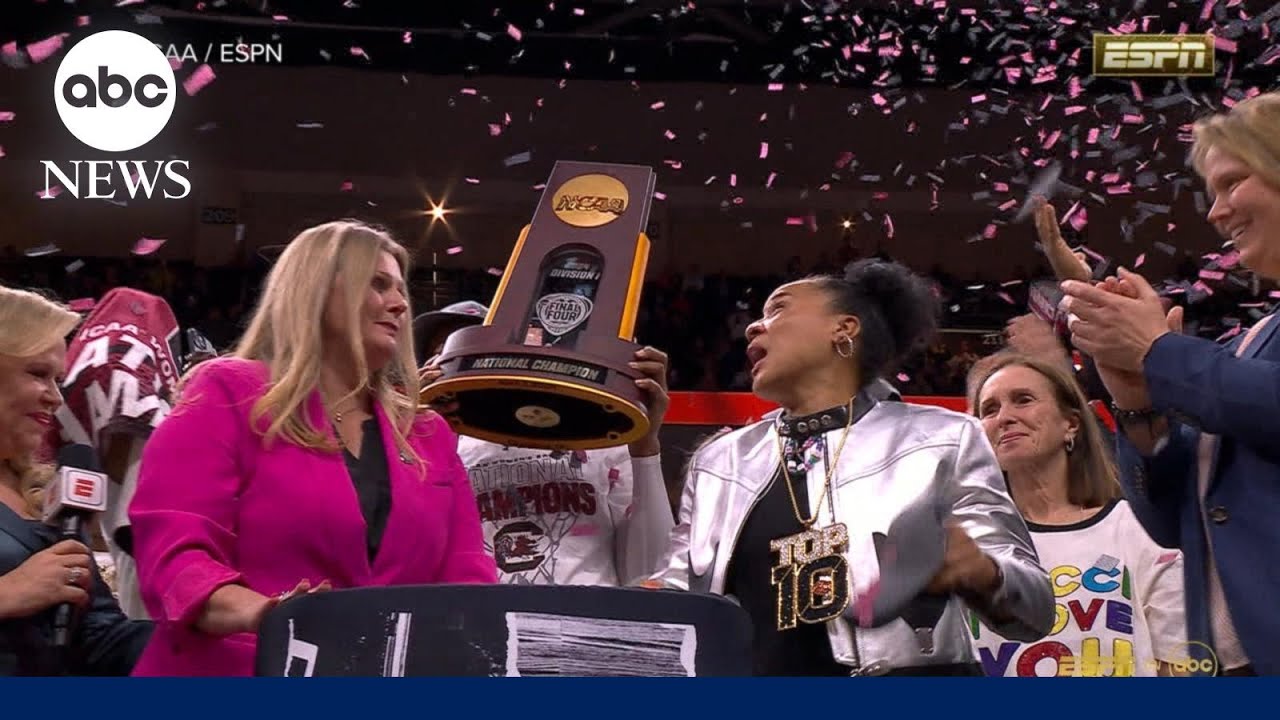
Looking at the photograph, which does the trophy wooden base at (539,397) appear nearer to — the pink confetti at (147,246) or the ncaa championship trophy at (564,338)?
the ncaa championship trophy at (564,338)

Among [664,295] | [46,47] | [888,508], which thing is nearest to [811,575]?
[888,508]

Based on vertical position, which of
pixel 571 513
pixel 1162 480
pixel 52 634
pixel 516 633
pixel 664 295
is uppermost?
pixel 664 295

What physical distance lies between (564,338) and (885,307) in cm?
45

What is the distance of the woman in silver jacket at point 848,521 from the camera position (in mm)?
1885

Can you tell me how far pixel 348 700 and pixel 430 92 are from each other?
7.66 metres

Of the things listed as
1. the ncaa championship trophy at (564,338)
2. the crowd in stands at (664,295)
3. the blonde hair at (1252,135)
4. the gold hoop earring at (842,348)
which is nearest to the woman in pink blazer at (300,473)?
the ncaa championship trophy at (564,338)

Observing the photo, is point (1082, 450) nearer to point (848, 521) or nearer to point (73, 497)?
point (848, 521)

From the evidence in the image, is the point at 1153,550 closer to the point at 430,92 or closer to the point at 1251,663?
the point at 1251,663

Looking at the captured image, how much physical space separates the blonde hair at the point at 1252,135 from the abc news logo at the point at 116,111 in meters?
6.78

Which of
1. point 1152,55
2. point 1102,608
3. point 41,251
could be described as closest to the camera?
point 1102,608

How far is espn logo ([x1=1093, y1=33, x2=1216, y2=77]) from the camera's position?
25.2ft

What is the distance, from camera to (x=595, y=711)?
0.93 metres

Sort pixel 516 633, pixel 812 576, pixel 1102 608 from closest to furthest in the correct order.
Result: pixel 516 633 < pixel 812 576 < pixel 1102 608

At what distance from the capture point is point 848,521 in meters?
2.04
